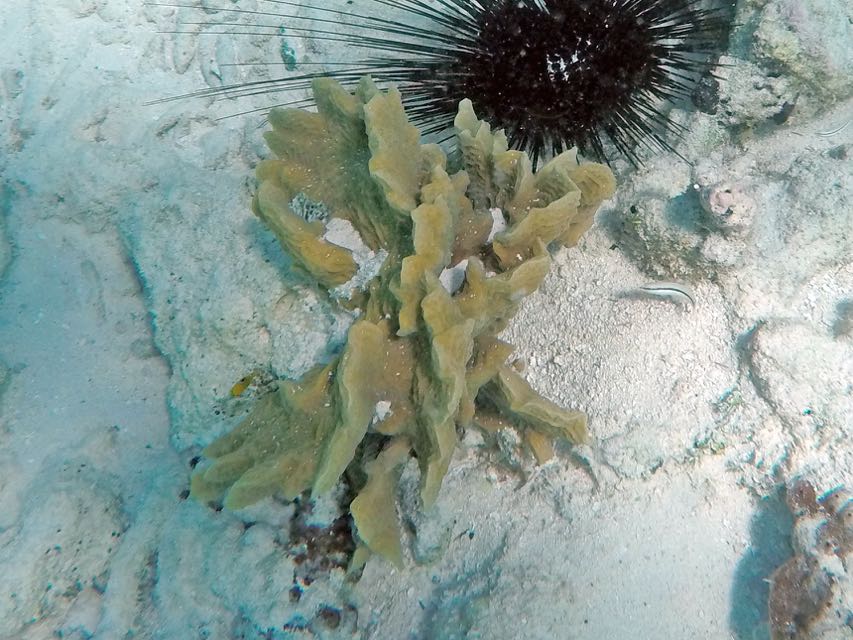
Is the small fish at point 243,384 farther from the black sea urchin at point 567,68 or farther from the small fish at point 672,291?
the small fish at point 672,291

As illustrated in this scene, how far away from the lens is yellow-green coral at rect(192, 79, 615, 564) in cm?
193

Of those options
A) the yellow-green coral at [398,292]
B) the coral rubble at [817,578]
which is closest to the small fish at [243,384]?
the yellow-green coral at [398,292]

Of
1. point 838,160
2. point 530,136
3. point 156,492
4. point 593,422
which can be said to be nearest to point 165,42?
point 530,136

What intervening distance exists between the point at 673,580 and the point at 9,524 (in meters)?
3.26

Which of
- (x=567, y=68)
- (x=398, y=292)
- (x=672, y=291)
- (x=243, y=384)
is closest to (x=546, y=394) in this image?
(x=672, y=291)

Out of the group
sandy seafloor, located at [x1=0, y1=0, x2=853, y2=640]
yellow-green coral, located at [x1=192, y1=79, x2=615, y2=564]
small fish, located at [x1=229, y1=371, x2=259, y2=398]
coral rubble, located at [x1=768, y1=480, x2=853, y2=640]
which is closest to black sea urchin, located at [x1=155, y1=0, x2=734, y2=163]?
sandy seafloor, located at [x1=0, y1=0, x2=853, y2=640]

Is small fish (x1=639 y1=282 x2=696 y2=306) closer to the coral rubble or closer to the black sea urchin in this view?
the black sea urchin

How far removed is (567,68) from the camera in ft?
9.08

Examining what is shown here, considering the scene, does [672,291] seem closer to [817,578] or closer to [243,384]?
[817,578]

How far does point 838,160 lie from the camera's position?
229cm

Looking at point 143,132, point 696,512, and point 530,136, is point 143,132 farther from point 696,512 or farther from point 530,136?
point 696,512

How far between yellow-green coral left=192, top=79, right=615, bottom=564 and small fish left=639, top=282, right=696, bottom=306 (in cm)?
39

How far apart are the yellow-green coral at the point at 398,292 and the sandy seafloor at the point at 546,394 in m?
0.30

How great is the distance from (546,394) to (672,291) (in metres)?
0.68
